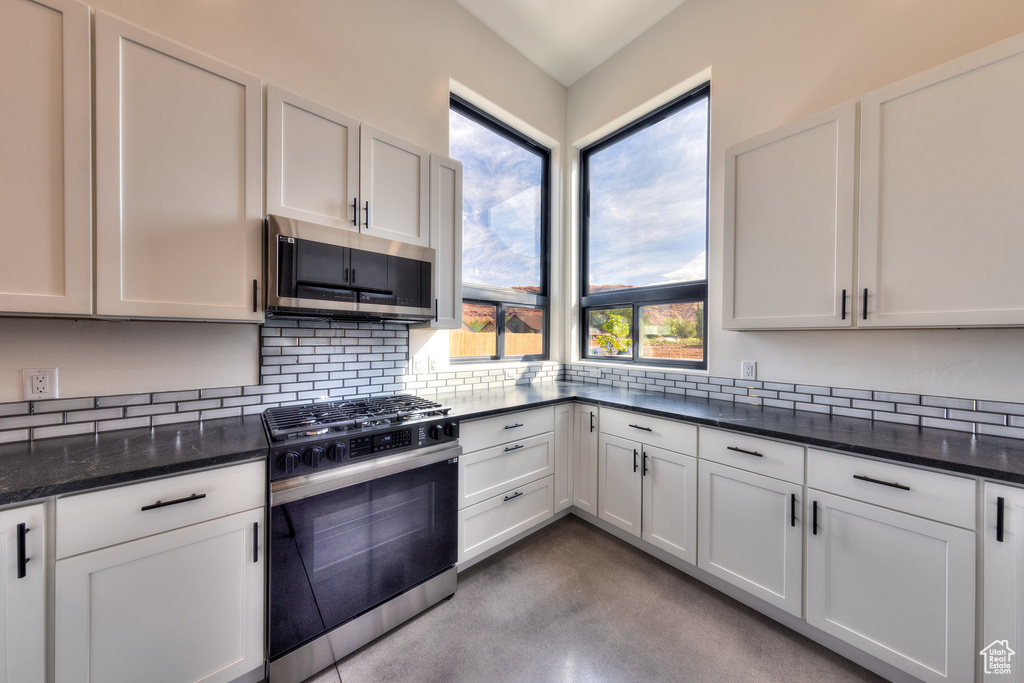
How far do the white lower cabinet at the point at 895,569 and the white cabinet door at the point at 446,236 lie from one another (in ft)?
6.31

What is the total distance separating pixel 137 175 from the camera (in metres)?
1.32

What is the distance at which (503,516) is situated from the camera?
7.04 feet

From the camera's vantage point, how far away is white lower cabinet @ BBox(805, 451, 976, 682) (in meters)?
1.23

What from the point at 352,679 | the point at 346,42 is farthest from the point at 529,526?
the point at 346,42

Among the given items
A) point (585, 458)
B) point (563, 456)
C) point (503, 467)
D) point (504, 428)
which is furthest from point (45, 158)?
point (585, 458)

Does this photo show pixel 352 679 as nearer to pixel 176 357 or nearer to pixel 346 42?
pixel 176 357

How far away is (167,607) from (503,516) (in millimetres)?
1452

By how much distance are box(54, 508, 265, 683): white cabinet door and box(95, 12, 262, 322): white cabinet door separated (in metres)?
0.81

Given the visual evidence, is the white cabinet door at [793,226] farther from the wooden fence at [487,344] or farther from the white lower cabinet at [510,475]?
the wooden fence at [487,344]

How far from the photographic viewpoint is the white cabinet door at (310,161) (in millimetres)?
1595

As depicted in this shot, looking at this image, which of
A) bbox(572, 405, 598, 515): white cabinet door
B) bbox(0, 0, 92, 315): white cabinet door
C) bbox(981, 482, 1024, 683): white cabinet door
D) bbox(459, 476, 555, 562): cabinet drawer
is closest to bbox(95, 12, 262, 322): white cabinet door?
bbox(0, 0, 92, 315): white cabinet door

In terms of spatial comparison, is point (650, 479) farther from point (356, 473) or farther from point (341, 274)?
point (341, 274)

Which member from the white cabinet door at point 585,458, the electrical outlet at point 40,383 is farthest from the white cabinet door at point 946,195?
the electrical outlet at point 40,383

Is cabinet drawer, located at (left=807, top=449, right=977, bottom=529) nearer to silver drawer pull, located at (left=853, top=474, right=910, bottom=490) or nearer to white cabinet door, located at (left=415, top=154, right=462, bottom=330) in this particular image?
silver drawer pull, located at (left=853, top=474, right=910, bottom=490)
